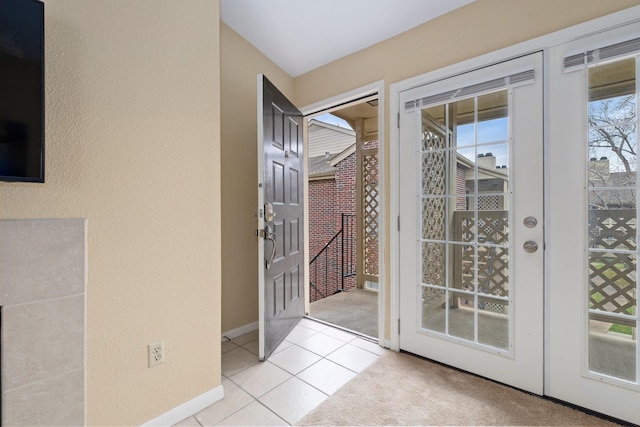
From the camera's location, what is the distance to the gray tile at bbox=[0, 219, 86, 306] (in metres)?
0.99

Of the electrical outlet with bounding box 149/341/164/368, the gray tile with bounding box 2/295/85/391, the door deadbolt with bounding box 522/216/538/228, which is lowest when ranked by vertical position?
the electrical outlet with bounding box 149/341/164/368

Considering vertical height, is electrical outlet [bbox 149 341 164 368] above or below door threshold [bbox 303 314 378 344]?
above

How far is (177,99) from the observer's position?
4.97 feet

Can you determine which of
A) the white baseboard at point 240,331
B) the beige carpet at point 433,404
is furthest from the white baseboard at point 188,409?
the white baseboard at point 240,331

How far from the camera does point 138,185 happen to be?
138 centimetres

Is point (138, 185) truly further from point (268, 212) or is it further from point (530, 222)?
point (530, 222)

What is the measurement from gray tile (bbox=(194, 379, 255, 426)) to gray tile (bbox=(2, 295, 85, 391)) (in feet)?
2.38

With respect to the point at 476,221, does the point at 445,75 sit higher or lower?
higher

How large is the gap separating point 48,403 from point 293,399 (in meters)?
1.16

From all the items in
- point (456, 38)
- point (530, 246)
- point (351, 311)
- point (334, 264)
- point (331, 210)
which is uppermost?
point (456, 38)

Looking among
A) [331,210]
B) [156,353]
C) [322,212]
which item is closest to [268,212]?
[156,353]

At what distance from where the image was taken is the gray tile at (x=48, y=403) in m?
1.00

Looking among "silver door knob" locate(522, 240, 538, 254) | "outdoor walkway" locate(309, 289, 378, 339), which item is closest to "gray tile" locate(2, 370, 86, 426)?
"outdoor walkway" locate(309, 289, 378, 339)

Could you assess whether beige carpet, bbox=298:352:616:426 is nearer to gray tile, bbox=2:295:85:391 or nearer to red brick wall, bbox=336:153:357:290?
gray tile, bbox=2:295:85:391
